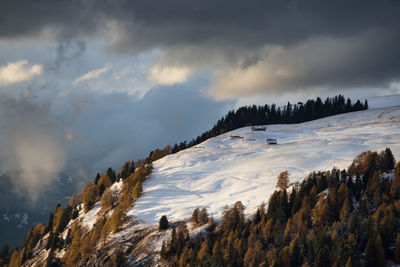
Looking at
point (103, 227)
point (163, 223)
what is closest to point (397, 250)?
point (163, 223)

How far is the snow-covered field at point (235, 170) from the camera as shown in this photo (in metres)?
130

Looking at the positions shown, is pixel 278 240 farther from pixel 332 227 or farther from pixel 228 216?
pixel 228 216

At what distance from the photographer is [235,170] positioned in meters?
158

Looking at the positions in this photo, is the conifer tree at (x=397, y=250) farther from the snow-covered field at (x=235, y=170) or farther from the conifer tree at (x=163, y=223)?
the conifer tree at (x=163, y=223)

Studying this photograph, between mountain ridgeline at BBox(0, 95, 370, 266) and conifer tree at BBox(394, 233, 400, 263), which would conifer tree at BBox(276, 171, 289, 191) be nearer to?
mountain ridgeline at BBox(0, 95, 370, 266)

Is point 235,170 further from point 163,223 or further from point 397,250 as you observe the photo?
point 397,250

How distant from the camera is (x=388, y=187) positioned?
98562mm

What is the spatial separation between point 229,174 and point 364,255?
3119 inches

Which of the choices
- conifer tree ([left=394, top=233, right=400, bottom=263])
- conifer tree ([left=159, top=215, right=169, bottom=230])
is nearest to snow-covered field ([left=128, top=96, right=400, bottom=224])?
conifer tree ([left=159, top=215, right=169, bottom=230])

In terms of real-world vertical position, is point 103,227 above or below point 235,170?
below

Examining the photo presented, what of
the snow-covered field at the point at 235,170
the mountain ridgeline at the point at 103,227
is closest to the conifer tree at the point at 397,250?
the mountain ridgeline at the point at 103,227

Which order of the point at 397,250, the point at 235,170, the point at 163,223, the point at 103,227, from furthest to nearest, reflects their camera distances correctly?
the point at 235,170 → the point at 103,227 → the point at 163,223 → the point at 397,250

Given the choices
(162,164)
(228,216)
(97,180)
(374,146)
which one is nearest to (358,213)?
(228,216)

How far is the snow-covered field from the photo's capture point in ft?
427
